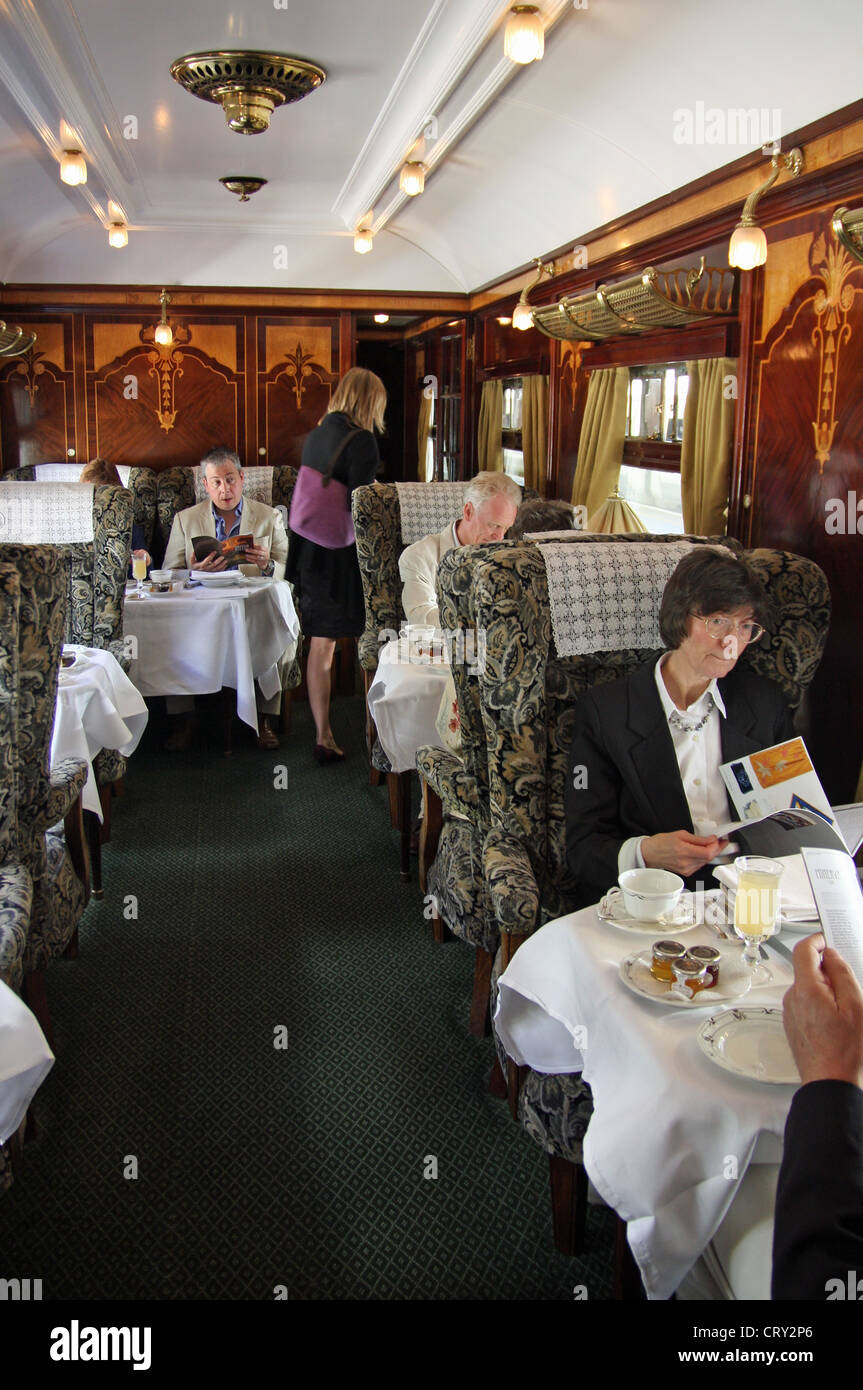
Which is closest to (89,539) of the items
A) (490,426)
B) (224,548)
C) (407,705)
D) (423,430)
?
(224,548)

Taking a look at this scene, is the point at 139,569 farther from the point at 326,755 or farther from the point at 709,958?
the point at 709,958

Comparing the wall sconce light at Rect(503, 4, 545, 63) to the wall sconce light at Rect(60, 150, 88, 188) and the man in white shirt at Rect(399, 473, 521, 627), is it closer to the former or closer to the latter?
the man in white shirt at Rect(399, 473, 521, 627)

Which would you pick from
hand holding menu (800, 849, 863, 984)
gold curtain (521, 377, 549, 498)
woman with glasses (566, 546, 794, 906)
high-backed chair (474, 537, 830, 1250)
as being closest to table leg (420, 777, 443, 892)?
high-backed chair (474, 537, 830, 1250)

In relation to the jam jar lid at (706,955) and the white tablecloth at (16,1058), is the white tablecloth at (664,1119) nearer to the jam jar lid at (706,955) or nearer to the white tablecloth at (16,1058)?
the jam jar lid at (706,955)

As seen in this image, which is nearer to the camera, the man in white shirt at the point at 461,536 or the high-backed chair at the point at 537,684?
the high-backed chair at the point at 537,684

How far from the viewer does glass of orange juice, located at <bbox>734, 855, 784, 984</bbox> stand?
66.6 inches

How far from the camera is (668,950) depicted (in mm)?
1699

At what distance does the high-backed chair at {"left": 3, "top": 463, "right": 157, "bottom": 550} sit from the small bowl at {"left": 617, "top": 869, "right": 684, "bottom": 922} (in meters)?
4.12

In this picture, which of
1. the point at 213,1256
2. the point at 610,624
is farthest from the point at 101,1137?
the point at 610,624

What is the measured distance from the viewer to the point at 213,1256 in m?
2.22

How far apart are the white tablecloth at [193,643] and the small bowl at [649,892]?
11.5 feet

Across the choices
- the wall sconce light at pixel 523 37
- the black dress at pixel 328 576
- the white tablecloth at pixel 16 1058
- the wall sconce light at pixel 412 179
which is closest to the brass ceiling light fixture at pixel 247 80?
the wall sconce light at pixel 412 179

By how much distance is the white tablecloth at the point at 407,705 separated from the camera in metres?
3.74
